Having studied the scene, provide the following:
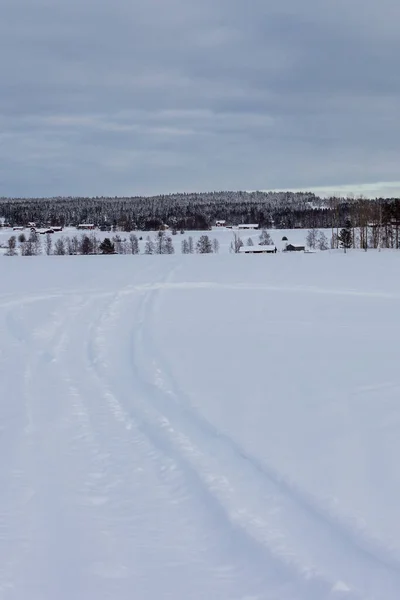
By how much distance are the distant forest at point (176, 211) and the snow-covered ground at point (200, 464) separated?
93017 millimetres

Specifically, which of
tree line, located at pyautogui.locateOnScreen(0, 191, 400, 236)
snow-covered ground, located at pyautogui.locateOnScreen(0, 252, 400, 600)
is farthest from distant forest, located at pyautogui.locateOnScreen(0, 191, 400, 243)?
snow-covered ground, located at pyautogui.locateOnScreen(0, 252, 400, 600)

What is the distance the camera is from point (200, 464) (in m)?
4.54

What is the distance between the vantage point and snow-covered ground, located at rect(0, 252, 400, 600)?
10.4 ft

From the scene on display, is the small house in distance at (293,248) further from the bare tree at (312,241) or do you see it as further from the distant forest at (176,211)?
the distant forest at (176,211)

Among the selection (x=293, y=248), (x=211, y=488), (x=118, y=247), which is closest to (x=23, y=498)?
(x=211, y=488)

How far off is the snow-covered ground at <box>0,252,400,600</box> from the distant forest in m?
93.0

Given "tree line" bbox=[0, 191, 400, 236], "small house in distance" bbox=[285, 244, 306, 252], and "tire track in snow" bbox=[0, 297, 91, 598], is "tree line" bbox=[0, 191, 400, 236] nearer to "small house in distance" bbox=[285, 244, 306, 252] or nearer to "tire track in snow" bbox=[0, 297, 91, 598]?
"small house in distance" bbox=[285, 244, 306, 252]

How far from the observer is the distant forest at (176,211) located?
130500 millimetres

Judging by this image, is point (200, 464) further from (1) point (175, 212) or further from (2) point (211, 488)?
(1) point (175, 212)

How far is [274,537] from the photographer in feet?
11.4

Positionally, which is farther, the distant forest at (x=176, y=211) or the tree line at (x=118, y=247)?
the distant forest at (x=176, y=211)

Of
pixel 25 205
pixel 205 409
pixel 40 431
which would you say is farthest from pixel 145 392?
pixel 25 205

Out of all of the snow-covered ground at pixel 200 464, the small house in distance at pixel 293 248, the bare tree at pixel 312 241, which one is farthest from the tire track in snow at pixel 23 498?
the bare tree at pixel 312 241

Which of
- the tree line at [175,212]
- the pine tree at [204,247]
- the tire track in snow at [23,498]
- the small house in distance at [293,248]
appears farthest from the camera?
the tree line at [175,212]
